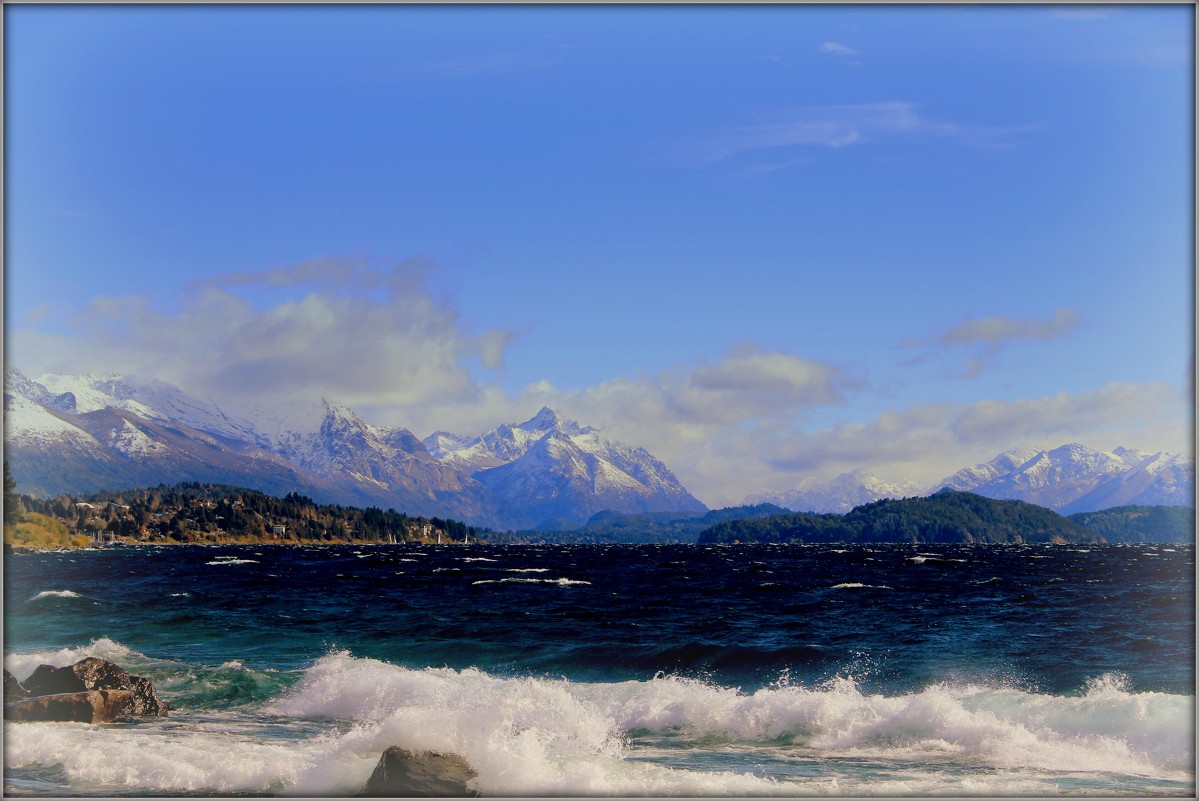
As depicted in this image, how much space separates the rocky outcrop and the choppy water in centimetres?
108

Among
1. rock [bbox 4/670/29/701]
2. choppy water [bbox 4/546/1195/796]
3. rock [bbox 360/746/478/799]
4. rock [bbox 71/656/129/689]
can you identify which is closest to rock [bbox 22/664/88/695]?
rock [bbox 71/656/129/689]

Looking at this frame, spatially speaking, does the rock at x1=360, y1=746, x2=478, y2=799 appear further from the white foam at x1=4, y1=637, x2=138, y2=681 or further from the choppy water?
the white foam at x1=4, y1=637, x2=138, y2=681

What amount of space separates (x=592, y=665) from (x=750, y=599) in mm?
39570

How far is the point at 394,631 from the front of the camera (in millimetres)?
57969

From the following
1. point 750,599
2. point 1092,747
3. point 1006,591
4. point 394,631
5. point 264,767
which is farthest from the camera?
point 1006,591

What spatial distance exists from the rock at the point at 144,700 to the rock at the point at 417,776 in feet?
44.2

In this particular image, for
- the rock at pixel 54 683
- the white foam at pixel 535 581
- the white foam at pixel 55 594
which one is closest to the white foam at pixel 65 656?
the rock at pixel 54 683

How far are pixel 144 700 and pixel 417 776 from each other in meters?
15.2

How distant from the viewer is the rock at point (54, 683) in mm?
32875

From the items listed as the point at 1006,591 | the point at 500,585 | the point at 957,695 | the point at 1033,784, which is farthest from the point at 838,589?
the point at 1033,784

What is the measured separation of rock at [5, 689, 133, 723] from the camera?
2950 cm

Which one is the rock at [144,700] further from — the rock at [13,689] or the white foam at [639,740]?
the rock at [13,689]

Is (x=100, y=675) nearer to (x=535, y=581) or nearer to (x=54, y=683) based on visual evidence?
(x=54, y=683)

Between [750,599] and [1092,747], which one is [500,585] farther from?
[1092,747]
